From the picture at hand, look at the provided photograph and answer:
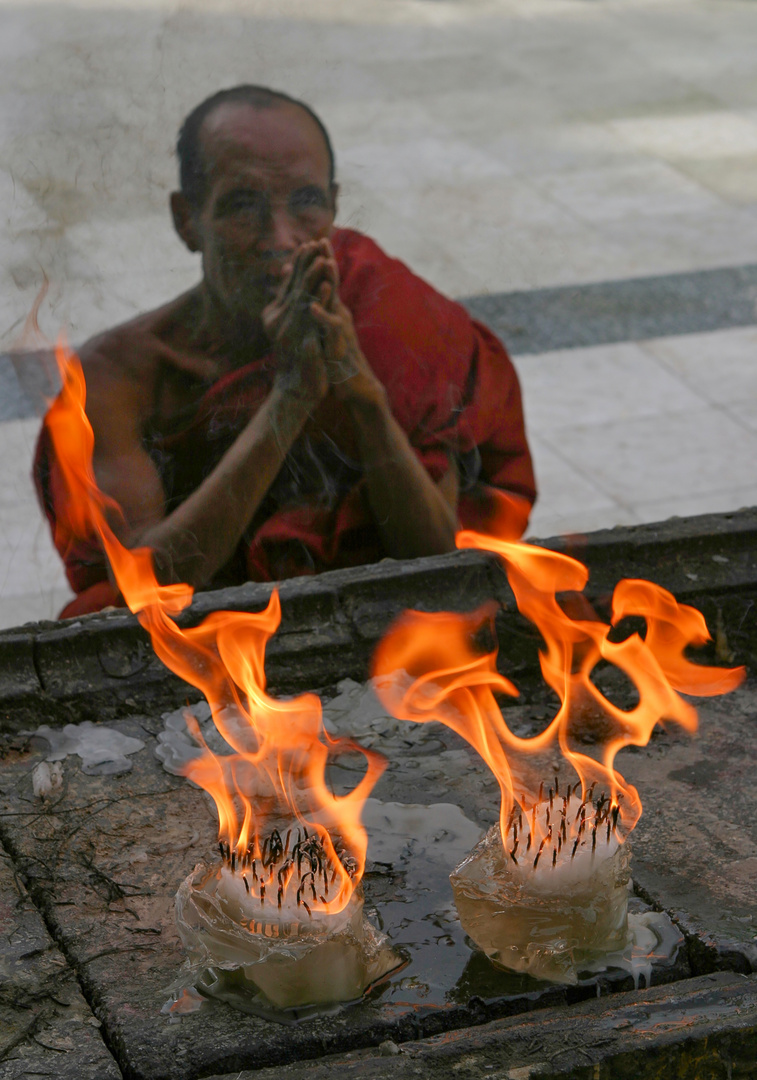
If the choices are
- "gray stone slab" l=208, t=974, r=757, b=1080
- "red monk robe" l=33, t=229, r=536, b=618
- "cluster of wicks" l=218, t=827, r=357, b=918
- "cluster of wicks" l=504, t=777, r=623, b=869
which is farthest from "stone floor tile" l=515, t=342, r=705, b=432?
"gray stone slab" l=208, t=974, r=757, b=1080

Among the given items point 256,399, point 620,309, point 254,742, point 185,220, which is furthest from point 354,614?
point 620,309

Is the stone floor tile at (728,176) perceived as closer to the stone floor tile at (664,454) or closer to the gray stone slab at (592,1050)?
the stone floor tile at (664,454)

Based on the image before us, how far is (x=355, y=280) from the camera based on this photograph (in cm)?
338

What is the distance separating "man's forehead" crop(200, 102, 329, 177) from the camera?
3.09 meters

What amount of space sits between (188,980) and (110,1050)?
6.5 inches

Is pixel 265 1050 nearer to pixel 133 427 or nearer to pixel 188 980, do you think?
pixel 188 980

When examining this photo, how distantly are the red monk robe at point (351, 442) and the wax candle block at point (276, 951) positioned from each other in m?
1.33

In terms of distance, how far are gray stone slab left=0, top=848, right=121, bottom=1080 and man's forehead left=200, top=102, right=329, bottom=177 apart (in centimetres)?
172

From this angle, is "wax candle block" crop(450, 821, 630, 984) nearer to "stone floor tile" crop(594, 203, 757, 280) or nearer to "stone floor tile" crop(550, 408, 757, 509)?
"stone floor tile" crop(550, 408, 757, 509)

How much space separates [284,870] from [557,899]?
0.42 meters

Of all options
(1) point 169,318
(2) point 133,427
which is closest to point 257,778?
(2) point 133,427

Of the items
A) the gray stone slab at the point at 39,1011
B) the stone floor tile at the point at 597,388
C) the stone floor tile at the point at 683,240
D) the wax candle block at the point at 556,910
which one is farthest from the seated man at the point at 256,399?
the stone floor tile at the point at 683,240

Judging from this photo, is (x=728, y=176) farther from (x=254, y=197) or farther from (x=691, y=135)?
(x=254, y=197)

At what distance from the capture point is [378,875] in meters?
2.27
